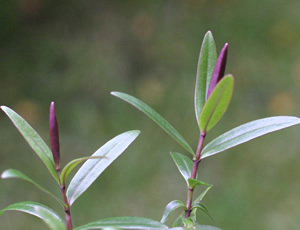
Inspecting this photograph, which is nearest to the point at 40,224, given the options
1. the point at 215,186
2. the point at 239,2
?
the point at 215,186

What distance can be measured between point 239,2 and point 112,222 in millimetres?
2333

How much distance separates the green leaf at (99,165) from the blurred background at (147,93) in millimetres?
1357

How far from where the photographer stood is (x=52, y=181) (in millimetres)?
2004

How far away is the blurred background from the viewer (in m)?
1.96

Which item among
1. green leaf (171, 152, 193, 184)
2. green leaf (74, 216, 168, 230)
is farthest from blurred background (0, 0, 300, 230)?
green leaf (74, 216, 168, 230)

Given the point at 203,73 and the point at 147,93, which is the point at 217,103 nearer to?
the point at 203,73

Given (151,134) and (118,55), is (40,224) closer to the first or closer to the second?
(151,134)

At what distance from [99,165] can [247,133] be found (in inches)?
7.5

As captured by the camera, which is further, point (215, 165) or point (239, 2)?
point (239, 2)

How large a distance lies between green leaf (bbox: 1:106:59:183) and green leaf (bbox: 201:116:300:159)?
190 mm

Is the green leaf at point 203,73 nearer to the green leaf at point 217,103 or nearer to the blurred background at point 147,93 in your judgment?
the green leaf at point 217,103

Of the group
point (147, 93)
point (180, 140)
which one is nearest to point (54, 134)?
point (180, 140)

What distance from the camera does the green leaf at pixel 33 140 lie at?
1.69ft

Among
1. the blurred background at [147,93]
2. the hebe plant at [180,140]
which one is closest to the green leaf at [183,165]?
the hebe plant at [180,140]
